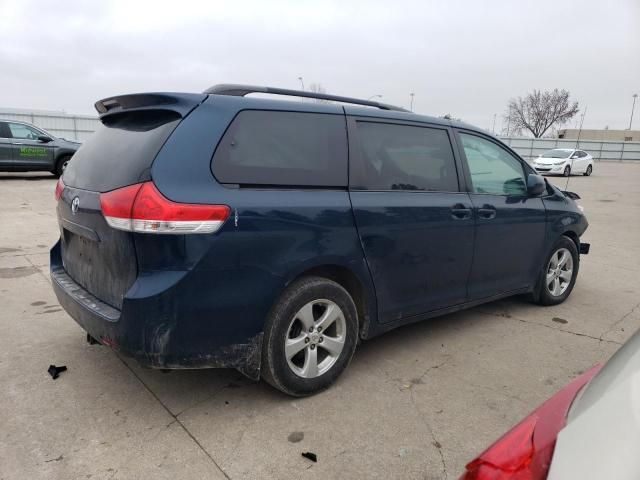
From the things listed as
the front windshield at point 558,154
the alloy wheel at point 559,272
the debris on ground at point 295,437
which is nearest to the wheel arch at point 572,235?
the alloy wheel at point 559,272

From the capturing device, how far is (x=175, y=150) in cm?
255

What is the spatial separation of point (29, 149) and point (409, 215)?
47.4 ft

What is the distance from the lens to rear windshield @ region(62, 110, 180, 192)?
8.52 feet

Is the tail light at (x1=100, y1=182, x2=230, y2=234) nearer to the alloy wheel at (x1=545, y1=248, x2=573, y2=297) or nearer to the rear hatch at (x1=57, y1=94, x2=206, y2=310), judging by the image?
the rear hatch at (x1=57, y1=94, x2=206, y2=310)

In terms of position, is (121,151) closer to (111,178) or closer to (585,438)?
(111,178)

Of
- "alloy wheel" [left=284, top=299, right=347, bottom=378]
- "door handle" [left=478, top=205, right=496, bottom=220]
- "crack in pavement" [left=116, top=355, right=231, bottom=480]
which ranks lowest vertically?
"crack in pavement" [left=116, top=355, right=231, bottom=480]

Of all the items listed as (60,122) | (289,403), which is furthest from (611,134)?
(289,403)

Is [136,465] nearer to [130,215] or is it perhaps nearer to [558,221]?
[130,215]

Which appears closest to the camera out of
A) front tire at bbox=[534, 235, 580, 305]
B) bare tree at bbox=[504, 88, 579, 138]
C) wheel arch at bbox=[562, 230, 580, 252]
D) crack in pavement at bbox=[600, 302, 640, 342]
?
crack in pavement at bbox=[600, 302, 640, 342]

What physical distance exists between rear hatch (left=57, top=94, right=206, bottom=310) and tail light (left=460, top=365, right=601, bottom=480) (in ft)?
6.18

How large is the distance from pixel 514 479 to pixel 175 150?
2.09 metres

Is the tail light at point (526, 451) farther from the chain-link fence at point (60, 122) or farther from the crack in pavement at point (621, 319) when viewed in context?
the chain-link fence at point (60, 122)

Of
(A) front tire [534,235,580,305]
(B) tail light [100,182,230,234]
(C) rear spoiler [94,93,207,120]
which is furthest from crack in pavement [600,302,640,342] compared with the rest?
(C) rear spoiler [94,93,207,120]

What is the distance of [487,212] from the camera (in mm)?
3957
